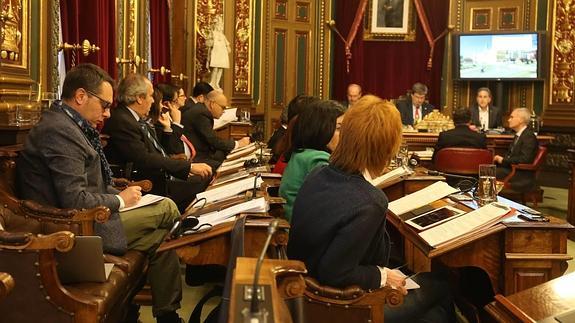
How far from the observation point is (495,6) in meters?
11.5

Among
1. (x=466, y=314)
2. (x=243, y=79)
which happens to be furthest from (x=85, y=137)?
(x=243, y=79)

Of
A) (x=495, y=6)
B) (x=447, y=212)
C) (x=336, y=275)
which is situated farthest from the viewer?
(x=495, y=6)

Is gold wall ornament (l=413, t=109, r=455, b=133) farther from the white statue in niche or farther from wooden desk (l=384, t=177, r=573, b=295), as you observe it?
wooden desk (l=384, t=177, r=573, b=295)

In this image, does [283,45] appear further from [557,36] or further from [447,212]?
[447,212]

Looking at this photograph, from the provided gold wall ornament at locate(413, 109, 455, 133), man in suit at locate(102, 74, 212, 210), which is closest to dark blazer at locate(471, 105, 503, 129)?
gold wall ornament at locate(413, 109, 455, 133)

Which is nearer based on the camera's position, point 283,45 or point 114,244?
point 114,244

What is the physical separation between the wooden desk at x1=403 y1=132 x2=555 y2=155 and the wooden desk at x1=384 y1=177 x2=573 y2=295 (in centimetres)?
555

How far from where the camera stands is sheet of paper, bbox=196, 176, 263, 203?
3.52 metres

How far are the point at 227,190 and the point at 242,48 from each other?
281 inches

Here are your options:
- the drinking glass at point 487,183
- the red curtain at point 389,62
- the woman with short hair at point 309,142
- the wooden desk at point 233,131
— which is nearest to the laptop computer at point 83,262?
the woman with short hair at point 309,142

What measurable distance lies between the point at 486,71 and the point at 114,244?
885cm

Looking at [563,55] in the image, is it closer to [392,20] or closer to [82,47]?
[392,20]

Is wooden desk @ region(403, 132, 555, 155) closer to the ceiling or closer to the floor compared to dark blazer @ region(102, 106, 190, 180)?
closer to the floor

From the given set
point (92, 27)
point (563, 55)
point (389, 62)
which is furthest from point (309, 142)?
point (389, 62)
